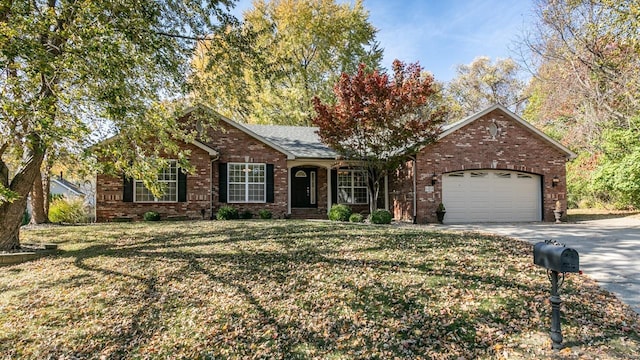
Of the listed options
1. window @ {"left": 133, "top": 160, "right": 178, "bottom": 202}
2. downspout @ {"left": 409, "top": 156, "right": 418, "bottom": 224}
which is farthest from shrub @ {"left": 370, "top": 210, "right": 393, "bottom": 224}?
window @ {"left": 133, "top": 160, "right": 178, "bottom": 202}

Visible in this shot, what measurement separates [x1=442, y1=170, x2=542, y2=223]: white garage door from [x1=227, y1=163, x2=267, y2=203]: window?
7039mm

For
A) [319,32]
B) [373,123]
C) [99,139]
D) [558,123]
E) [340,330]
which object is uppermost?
[319,32]

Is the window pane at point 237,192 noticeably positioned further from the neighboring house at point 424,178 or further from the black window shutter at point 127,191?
the black window shutter at point 127,191

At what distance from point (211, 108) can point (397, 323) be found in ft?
34.0

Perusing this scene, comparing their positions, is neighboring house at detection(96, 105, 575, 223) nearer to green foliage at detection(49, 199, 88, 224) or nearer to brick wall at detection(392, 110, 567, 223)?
brick wall at detection(392, 110, 567, 223)

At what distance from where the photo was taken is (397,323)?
4441mm

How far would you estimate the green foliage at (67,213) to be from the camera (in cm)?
1459

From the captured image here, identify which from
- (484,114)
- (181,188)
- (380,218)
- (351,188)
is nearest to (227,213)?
(181,188)

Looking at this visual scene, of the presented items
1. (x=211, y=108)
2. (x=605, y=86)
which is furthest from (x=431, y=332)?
(x=605, y=86)

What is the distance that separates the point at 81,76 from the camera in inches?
252

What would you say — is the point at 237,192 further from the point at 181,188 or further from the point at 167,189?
the point at 167,189

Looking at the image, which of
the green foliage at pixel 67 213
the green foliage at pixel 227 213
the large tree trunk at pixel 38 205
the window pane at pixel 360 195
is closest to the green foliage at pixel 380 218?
the window pane at pixel 360 195

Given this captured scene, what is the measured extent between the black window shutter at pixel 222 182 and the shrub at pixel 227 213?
1.78 feet

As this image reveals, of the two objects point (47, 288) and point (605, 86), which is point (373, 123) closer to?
point (47, 288)
